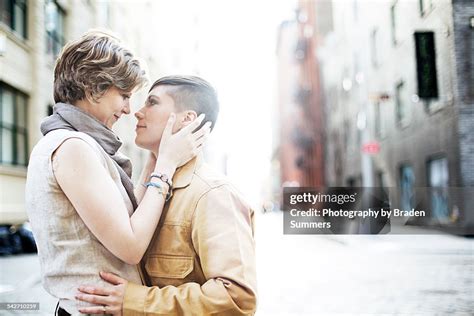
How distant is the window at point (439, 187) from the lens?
248 centimetres

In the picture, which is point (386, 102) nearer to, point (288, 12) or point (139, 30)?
point (288, 12)

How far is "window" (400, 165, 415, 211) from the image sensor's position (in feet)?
8.14

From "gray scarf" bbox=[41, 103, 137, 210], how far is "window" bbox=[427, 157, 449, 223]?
61.3 inches

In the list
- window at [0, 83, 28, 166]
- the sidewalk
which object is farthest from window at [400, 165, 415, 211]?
window at [0, 83, 28, 166]

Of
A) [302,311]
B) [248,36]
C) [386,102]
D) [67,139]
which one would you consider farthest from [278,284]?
[67,139]

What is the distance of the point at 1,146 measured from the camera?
2.78 metres

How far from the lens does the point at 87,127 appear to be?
1417 millimetres

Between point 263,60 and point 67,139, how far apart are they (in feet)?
5.67

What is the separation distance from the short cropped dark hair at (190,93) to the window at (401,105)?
1.56 meters

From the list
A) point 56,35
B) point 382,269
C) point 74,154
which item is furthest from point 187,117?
point 382,269

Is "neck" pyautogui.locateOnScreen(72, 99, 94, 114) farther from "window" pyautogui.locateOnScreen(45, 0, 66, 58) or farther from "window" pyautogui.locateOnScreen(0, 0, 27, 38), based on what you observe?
"window" pyautogui.locateOnScreen(0, 0, 27, 38)

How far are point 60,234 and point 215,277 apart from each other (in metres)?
0.39

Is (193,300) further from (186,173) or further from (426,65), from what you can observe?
(426,65)

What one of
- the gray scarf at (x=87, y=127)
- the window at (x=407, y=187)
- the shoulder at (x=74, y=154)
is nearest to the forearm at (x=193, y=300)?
the gray scarf at (x=87, y=127)
